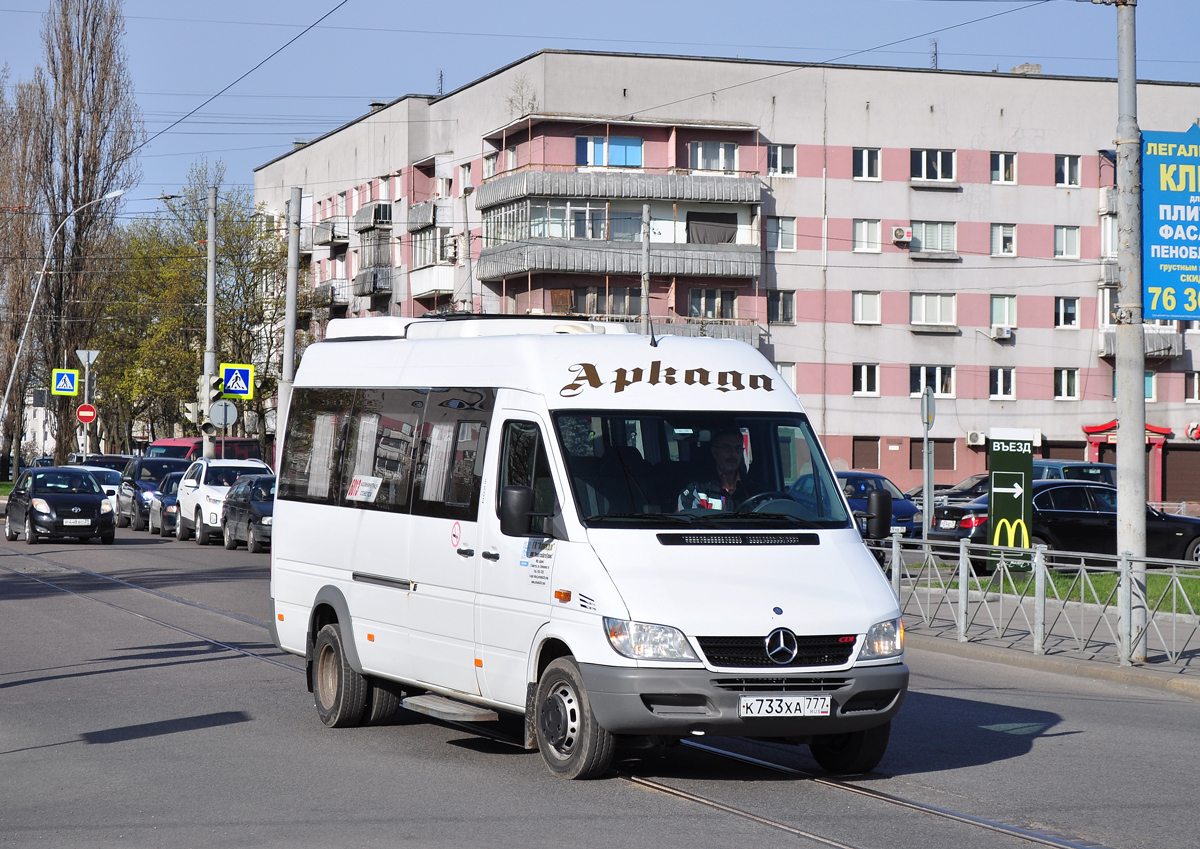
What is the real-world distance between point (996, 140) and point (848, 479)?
36.2 metres

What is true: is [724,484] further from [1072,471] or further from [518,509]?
[1072,471]

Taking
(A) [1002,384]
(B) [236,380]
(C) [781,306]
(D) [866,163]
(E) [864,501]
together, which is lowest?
(E) [864,501]

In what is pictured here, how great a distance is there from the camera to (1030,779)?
841 cm

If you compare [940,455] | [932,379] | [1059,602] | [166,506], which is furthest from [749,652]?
[932,379]

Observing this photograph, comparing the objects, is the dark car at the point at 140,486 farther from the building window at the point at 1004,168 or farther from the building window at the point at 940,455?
the building window at the point at 1004,168

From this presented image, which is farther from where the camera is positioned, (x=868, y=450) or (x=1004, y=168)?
(x=1004, y=168)

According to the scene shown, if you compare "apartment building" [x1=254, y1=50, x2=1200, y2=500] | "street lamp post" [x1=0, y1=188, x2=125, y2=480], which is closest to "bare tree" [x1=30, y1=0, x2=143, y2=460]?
"street lamp post" [x1=0, y1=188, x2=125, y2=480]

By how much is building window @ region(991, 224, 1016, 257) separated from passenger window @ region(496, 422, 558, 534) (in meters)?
56.6

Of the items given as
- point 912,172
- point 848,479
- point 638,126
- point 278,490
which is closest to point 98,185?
point 638,126

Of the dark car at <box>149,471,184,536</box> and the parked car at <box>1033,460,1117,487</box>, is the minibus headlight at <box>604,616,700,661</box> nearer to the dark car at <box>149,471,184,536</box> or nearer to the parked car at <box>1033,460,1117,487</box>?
the parked car at <box>1033,460,1117,487</box>

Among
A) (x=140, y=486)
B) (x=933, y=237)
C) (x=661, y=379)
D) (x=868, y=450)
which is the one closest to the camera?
(x=661, y=379)

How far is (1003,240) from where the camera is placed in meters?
62.8

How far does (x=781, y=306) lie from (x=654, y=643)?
179 feet

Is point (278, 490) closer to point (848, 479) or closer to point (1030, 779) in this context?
point (1030, 779)
